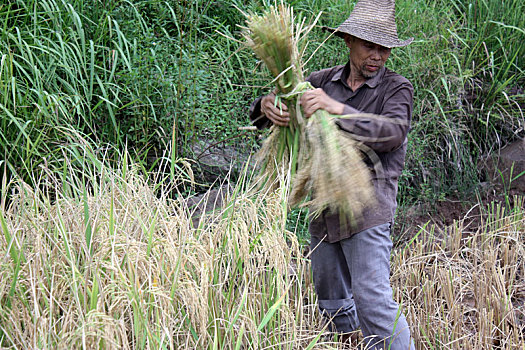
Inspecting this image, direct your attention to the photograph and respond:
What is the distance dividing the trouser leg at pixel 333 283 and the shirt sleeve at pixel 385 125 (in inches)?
22.4

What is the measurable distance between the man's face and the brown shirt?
39 mm

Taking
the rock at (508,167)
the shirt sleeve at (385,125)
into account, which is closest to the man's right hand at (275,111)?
the shirt sleeve at (385,125)

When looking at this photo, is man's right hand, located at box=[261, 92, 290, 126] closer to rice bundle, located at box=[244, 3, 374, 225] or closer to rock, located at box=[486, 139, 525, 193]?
rice bundle, located at box=[244, 3, 374, 225]

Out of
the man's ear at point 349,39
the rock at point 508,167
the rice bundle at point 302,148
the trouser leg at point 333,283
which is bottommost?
the rock at point 508,167

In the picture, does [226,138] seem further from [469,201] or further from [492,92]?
[492,92]

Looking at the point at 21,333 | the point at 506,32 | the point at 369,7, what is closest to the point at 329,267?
the point at 369,7

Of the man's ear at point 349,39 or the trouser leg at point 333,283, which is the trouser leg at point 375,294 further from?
the man's ear at point 349,39

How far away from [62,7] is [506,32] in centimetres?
354

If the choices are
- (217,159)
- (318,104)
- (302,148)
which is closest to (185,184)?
(217,159)

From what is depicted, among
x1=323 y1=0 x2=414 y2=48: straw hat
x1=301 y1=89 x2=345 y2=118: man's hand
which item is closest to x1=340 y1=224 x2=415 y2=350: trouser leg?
x1=301 y1=89 x2=345 y2=118: man's hand

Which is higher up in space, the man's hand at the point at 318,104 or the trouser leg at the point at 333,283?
the man's hand at the point at 318,104

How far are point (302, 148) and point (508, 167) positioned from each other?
299cm

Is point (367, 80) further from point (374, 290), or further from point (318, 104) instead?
point (374, 290)

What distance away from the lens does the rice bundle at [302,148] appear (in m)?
2.51
